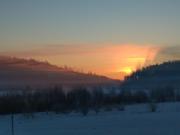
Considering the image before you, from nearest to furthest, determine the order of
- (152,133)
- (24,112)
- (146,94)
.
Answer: (152,133)
(24,112)
(146,94)

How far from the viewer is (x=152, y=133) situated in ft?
167

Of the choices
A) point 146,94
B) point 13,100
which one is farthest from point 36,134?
point 146,94

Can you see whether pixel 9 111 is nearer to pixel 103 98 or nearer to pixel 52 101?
pixel 52 101

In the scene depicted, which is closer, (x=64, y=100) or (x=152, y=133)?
(x=152, y=133)

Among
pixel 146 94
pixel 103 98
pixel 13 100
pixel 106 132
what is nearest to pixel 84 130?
pixel 106 132

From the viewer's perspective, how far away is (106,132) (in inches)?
2090

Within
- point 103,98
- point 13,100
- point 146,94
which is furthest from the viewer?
point 146,94

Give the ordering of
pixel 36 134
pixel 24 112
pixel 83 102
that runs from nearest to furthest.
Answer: pixel 36 134, pixel 24 112, pixel 83 102

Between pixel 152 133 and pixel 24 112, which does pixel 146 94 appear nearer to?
pixel 24 112

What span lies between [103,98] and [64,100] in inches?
419

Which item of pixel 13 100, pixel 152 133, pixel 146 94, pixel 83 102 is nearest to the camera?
pixel 152 133

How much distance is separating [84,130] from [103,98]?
253ft

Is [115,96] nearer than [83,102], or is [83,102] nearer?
[83,102]

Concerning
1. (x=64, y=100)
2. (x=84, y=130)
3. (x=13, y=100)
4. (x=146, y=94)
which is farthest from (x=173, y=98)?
(x=84, y=130)
